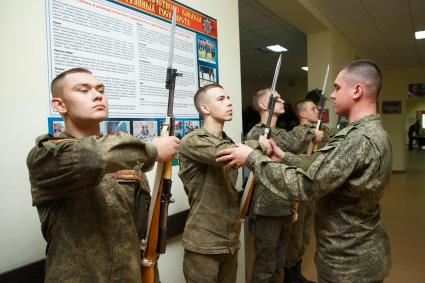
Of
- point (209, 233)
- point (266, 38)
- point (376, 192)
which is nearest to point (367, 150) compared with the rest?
point (376, 192)

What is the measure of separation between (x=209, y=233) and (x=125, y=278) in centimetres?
67

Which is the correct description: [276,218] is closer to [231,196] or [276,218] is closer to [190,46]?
[231,196]

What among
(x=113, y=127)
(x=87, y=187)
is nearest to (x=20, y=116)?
(x=113, y=127)

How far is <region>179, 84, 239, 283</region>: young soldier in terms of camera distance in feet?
5.54

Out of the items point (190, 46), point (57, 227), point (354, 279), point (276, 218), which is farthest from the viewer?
point (276, 218)

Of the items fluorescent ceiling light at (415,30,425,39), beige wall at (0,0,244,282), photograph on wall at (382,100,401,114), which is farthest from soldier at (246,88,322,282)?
photograph on wall at (382,100,401,114)

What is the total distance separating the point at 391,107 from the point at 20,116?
1008 centimetres

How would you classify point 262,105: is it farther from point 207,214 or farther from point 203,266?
point 203,266

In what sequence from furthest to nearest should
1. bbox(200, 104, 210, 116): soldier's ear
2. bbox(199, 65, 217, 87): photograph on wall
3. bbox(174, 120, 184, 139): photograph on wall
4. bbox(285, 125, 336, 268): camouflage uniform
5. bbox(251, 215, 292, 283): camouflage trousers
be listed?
bbox(285, 125, 336, 268): camouflage uniform → bbox(251, 215, 292, 283): camouflage trousers → bbox(199, 65, 217, 87): photograph on wall → bbox(174, 120, 184, 139): photograph on wall → bbox(200, 104, 210, 116): soldier's ear

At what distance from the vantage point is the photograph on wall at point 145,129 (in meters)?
1.78

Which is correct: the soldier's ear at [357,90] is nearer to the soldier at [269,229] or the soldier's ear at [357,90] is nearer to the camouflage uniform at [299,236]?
the soldier at [269,229]

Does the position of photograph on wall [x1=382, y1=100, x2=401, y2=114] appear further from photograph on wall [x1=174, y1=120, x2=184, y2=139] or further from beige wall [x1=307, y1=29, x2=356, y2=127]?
photograph on wall [x1=174, y1=120, x2=184, y2=139]

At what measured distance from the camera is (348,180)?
1.36 metres

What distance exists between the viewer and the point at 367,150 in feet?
4.42
